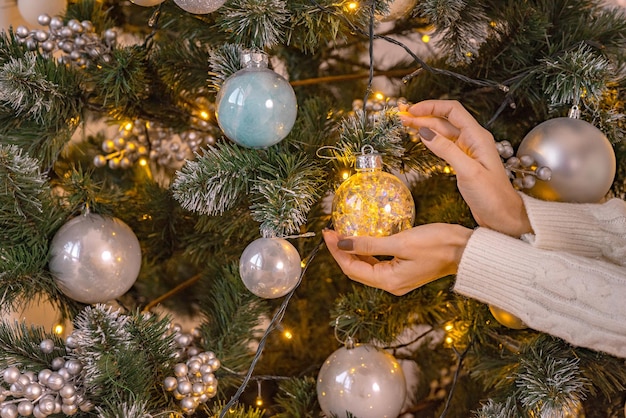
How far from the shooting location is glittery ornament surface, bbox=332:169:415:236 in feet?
2.06

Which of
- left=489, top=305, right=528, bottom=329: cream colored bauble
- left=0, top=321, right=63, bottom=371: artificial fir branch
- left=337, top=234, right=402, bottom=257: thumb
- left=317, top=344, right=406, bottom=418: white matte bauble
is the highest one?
left=337, top=234, right=402, bottom=257: thumb

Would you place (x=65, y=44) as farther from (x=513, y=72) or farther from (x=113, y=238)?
(x=513, y=72)

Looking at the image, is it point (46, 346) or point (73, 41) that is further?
point (73, 41)

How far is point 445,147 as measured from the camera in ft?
2.16

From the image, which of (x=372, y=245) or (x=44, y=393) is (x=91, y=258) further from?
(x=372, y=245)

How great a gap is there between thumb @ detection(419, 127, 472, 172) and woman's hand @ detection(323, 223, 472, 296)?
0.07m

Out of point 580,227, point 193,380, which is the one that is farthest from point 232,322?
point 580,227

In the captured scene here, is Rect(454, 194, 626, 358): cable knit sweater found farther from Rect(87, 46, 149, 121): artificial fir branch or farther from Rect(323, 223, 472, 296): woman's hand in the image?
Rect(87, 46, 149, 121): artificial fir branch

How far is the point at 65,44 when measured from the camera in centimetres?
80

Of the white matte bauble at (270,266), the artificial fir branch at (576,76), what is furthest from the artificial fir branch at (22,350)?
the artificial fir branch at (576,76)

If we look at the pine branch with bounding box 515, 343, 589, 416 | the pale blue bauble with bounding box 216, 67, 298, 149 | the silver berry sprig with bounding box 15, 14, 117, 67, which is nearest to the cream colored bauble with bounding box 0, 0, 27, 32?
the silver berry sprig with bounding box 15, 14, 117, 67

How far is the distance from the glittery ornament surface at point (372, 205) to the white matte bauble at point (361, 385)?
22 centimetres

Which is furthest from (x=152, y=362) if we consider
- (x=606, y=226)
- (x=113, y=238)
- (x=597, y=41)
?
(x=597, y=41)

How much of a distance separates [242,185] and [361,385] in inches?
11.7
